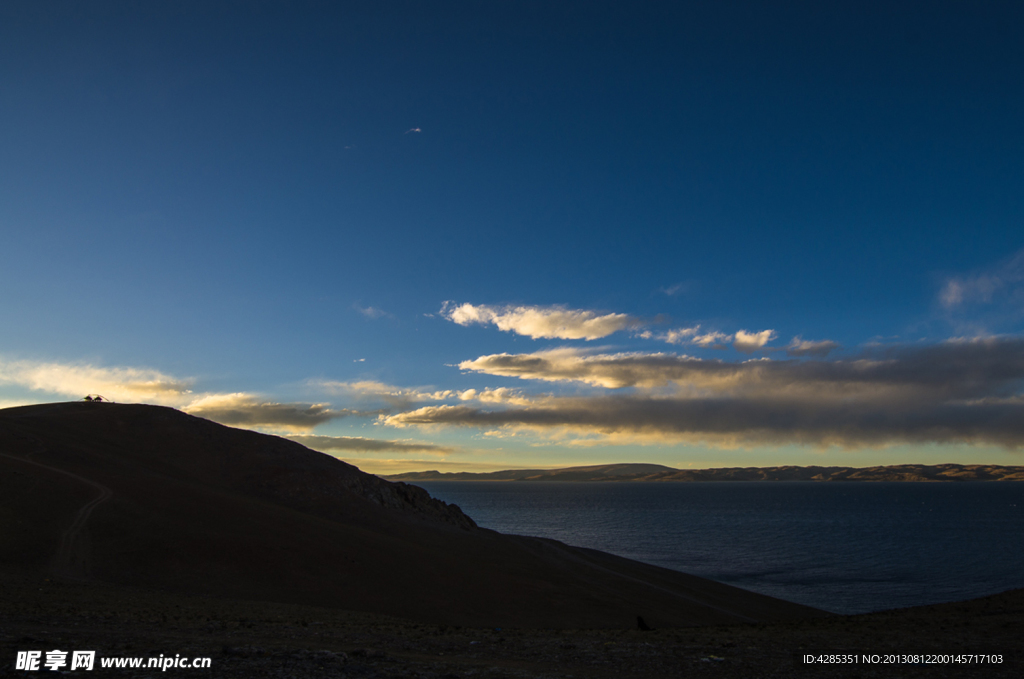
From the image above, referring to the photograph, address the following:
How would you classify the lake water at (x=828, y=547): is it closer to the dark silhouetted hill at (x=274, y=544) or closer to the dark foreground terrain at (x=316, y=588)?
the dark foreground terrain at (x=316, y=588)

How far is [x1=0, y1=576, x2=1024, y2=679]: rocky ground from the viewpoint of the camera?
13.1 meters

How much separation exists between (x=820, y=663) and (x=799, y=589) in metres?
49.7

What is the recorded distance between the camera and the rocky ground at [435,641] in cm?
1314

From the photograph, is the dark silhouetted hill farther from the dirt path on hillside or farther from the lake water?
the lake water

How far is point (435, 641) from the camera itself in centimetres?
1902

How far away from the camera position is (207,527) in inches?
1444

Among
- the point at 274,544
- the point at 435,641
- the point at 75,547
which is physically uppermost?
the point at 75,547

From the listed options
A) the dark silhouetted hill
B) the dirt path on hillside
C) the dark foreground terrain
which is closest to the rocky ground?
the dark foreground terrain

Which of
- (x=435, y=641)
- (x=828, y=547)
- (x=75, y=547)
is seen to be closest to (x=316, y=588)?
(x=75, y=547)

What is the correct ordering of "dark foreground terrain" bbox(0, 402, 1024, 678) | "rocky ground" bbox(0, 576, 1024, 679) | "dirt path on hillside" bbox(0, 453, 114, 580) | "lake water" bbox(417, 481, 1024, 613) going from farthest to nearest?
"lake water" bbox(417, 481, 1024, 613) < "dirt path on hillside" bbox(0, 453, 114, 580) < "dark foreground terrain" bbox(0, 402, 1024, 678) < "rocky ground" bbox(0, 576, 1024, 679)

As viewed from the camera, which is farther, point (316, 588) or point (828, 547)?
point (828, 547)

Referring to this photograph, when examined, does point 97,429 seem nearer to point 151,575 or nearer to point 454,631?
point 151,575

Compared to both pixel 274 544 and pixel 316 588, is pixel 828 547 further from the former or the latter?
pixel 274 544

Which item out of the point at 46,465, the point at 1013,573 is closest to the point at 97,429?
the point at 46,465
